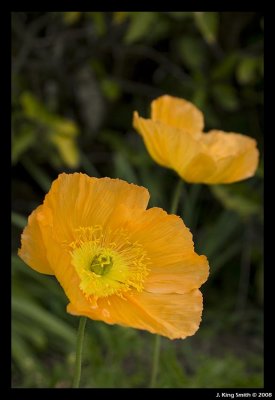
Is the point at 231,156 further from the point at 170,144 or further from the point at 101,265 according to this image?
the point at 101,265

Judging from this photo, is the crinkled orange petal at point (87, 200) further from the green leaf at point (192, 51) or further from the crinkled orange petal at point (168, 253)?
the green leaf at point (192, 51)

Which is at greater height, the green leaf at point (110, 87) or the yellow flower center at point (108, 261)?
the yellow flower center at point (108, 261)

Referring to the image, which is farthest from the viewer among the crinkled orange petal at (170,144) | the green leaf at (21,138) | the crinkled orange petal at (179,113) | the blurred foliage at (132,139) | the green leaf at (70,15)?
the blurred foliage at (132,139)

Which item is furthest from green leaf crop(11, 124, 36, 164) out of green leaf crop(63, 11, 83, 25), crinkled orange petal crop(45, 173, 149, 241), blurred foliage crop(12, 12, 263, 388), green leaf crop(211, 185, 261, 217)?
crinkled orange petal crop(45, 173, 149, 241)

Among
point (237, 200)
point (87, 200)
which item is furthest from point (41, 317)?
point (87, 200)

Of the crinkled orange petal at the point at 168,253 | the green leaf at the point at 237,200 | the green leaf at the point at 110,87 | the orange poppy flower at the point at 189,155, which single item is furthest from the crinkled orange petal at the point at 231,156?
the green leaf at the point at 110,87
